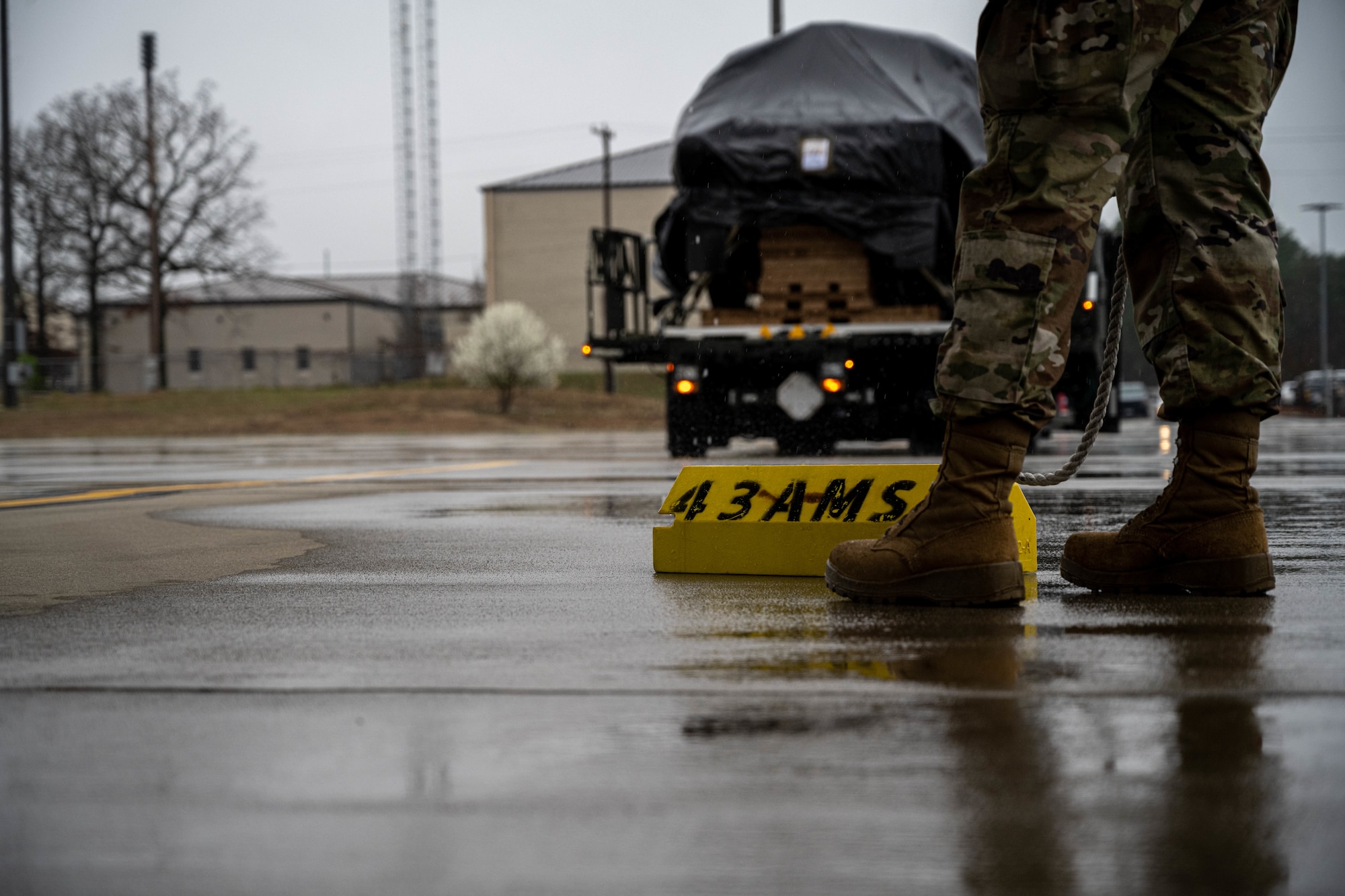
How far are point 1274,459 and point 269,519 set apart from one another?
7.26m

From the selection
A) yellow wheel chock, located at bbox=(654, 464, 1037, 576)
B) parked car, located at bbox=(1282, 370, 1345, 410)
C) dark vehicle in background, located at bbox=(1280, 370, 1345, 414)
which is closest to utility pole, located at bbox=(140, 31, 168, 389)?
dark vehicle in background, located at bbox=(1280, 370, 1345, 414)

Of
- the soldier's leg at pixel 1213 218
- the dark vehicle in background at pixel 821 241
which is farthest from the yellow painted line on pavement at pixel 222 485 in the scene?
the soldier's leg at pixel 1213 218

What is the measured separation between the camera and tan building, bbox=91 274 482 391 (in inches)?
2692

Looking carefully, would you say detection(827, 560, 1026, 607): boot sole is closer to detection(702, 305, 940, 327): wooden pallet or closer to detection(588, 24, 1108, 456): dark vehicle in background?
detection(588, 24, 1108, 456): dark vehicle in background

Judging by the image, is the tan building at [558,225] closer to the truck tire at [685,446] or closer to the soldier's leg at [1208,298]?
the truck tire at [685,446]

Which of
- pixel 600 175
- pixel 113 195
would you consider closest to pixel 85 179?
pixel 113 195

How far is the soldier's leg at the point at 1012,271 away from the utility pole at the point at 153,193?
157 feet

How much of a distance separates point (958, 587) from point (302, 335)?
247 ft

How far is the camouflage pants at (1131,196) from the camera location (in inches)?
104

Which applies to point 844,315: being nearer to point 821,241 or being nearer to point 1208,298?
point 821,241

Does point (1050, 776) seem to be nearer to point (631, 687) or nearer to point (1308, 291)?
point (631, 687)

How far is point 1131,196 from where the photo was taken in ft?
10.0

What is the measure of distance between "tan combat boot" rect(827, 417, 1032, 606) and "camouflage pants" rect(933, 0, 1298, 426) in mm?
62

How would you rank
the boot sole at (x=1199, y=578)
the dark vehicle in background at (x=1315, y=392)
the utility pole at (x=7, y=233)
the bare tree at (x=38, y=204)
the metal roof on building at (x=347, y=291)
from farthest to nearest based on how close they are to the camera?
the metal roof on building at (x=347, y=291), the bare tree at (x=38, y=204), the dark vehicle in background at (x=1315, y=392), the utility pole at (x=7, y=233), the boot sole at (x=1199, y=578)
